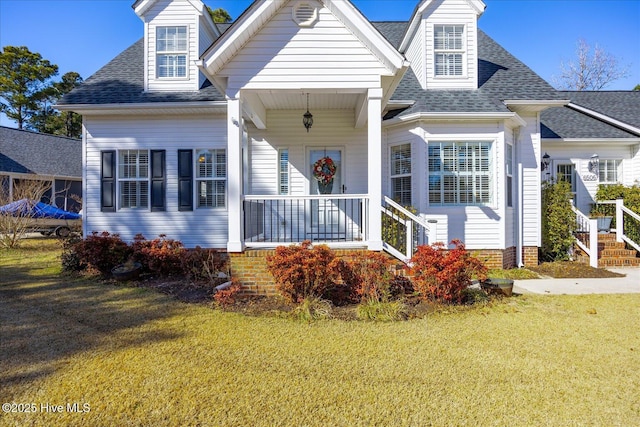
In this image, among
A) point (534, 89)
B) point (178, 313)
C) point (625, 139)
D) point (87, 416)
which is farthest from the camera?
point (625, 139)

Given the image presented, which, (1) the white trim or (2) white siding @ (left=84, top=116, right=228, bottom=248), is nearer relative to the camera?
(2) white siding @ (left=84, top=116, right=228, bottom=248)

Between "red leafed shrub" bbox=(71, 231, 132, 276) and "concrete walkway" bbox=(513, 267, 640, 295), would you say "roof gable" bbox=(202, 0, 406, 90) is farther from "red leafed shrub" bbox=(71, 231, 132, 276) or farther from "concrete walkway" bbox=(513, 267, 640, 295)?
"concrete walkway" bbox=(513, 267, 640, 295)

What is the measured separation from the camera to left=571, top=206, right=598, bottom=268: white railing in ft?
28.2

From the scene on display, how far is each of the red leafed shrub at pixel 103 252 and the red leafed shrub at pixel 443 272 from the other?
640 cm

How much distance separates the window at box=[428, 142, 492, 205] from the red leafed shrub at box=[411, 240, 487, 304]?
9.73 ft

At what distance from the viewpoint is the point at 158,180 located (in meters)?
8.90

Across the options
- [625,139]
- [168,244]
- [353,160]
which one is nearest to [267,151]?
[353,160]

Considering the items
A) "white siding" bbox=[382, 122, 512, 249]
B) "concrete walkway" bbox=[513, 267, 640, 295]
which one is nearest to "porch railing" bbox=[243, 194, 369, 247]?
"white siding" bbox=[382, 122, 512, 249]

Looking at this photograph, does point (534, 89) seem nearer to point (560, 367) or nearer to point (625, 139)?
point (625, 139)

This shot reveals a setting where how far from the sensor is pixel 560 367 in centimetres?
357

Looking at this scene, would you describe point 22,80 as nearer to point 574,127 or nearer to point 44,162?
point 44,162

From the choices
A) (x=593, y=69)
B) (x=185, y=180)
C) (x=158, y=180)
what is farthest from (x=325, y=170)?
(x=593, y=69)

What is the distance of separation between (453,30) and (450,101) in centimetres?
213

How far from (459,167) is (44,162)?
22.8m
